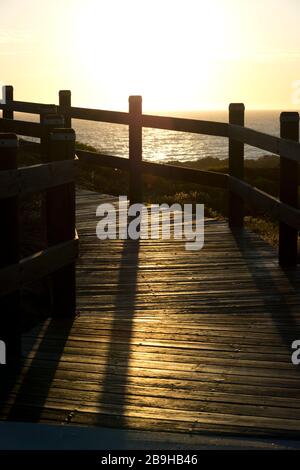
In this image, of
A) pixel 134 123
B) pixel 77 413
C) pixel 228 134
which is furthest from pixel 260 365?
pixel 134 123

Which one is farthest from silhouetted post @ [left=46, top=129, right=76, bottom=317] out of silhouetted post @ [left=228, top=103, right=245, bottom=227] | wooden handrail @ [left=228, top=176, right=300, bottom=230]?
silhouetted post @ [left=228, top=103, right=245, bottom=227]

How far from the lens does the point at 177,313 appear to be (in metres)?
6.85

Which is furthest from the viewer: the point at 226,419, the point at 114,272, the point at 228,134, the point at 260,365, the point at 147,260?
the point at 228,134

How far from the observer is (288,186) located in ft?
28.0

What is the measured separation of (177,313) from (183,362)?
1.31 metres

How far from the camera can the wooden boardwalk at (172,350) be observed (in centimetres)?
468

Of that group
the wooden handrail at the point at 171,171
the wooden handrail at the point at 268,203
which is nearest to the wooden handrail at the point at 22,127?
the wooden handrail at the point at 171,171

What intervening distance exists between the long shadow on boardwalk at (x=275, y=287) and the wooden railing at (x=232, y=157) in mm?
357

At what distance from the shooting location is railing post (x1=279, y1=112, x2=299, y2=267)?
837cm

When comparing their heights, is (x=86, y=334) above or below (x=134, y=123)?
below

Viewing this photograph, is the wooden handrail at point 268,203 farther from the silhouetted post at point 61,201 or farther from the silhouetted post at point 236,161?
the silhouetted post at point 61,201

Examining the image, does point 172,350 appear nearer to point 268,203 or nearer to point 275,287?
point 275,287

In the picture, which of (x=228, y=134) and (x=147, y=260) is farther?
(x=228, y=134)

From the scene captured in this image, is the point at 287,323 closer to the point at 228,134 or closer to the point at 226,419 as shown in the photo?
the point at 226,419
